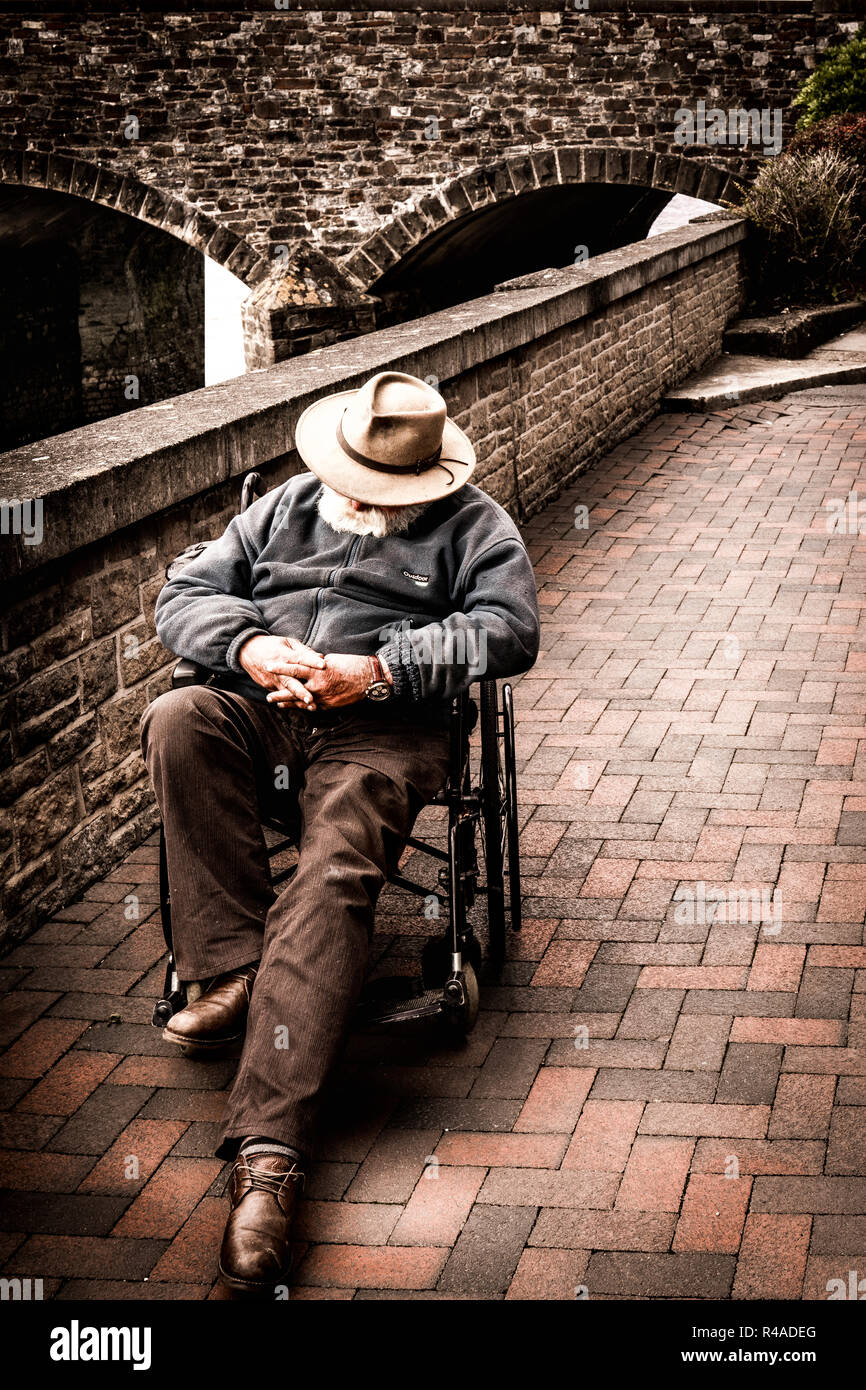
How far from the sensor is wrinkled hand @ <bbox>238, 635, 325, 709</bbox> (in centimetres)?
321

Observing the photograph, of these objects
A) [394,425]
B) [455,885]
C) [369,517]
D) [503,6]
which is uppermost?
[503,6]

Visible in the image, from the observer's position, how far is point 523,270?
78.4ft

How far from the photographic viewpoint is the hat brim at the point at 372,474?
3.31 m

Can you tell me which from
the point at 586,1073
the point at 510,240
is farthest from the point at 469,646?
the point at 510,240

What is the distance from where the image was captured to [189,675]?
3357mm

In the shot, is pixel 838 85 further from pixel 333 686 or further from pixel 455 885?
pixel 455 885

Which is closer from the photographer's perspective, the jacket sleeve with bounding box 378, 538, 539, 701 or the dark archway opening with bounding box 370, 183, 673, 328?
the jacket sleeve with bounding box 378, 538, 539, 701

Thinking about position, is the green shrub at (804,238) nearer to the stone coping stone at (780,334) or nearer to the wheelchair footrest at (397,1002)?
the stone coping stone at (780,334)

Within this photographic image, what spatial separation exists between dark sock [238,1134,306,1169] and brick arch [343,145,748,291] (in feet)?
55.8

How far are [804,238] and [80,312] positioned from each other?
12.4m

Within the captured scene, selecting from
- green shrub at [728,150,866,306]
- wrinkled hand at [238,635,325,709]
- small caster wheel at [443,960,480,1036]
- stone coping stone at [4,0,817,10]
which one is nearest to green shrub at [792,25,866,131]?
stone coping stone at [4,0,817,10]

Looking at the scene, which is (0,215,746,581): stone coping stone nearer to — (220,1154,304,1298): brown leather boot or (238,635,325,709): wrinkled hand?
(238,635,325,709): wrinkled hand

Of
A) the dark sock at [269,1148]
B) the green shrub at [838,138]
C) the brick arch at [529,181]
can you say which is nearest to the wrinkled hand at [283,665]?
the dark sock at [269,1148]

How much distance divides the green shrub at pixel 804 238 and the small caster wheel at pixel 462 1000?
1119 centimetres
